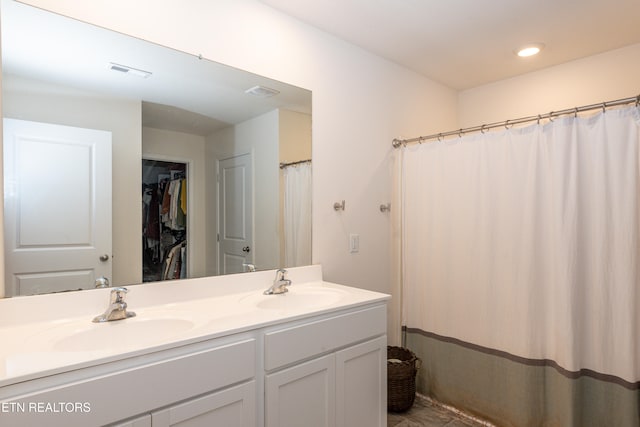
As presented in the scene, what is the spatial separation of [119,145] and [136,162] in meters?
0.10

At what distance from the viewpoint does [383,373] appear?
1795mm

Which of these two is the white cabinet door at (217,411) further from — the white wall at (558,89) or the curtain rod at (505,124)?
the white wall at (558,89)

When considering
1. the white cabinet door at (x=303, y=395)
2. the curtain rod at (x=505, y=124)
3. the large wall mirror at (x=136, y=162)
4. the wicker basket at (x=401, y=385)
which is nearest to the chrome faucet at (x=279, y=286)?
the large wall mirror at (x=136, y=162)

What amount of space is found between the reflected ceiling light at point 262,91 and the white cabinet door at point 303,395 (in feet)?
4.56

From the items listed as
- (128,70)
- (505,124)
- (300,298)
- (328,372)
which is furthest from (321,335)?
(505,124)

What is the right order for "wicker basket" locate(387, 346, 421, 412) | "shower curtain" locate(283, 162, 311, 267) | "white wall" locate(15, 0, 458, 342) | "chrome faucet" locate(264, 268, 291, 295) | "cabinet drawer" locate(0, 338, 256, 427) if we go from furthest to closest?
"wicker basket" locate(387, 346, 421, 412) → "shower curtain" locate(283, 162, 311, 267) → "chrome faucet" locate(264, 268, 291, 295) → "white wall" locate(15, 0, 458, 342) → "cabinet drawer" locate(0, 338, 256, 427)

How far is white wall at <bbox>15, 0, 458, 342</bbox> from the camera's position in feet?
5.24

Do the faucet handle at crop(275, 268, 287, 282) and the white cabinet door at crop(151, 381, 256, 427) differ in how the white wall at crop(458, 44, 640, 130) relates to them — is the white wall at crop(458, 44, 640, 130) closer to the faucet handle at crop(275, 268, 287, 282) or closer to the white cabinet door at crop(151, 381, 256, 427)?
the faucet handle at crop(275, 268, 287, 282)

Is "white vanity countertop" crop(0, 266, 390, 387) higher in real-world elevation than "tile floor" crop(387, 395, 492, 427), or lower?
higher

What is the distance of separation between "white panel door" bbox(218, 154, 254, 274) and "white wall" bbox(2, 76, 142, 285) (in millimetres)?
400

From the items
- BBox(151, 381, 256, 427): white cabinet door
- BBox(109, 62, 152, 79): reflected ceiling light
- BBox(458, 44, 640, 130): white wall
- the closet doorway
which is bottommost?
BBox(151, 381, 256, 427): white cabinet door

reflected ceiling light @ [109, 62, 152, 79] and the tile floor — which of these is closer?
reflected ceiling light @ [109, 62, 152, 79]

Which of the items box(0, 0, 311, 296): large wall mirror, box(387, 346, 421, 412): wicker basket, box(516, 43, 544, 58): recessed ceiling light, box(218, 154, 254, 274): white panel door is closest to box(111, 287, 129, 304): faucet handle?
box(0, 0, 311, 296): large wall mirror

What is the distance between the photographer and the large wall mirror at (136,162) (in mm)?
1322
